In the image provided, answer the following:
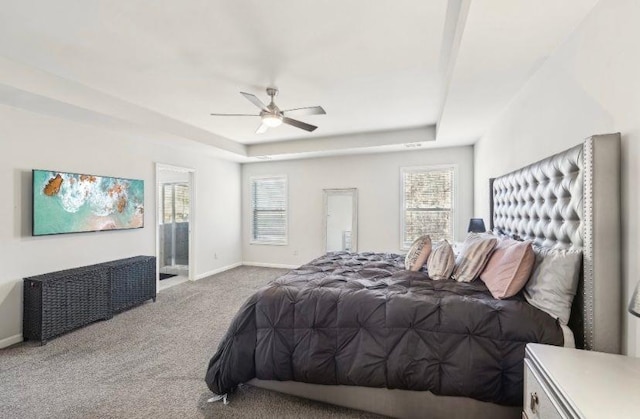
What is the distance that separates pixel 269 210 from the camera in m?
6.65

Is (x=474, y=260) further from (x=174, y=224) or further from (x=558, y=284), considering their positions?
(x=174, y=224)


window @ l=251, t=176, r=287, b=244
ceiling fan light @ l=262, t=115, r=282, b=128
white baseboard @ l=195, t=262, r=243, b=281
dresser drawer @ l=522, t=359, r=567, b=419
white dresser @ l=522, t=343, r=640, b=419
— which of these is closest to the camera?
white dresser @ l=522, t=343, r=640, b=419

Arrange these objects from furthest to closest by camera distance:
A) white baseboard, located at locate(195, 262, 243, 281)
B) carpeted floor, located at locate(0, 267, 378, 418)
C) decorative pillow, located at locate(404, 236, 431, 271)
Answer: white baseboard, located at locate(195, 262, 243, 281)
decorative pillow, located at locate(404, 236, 431, 271)
carpeted floor, located at locate(0, 267, 378, 418)

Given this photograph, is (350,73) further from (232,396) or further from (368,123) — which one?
(232,396)

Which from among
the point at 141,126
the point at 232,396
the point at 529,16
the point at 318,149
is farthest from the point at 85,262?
the point at 529,16

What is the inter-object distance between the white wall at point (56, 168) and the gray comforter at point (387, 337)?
8.78 ft

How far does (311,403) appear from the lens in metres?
2.05

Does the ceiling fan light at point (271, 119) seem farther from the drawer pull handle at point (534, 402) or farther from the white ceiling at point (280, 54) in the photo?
the drawer pull handle at point (534, 402)

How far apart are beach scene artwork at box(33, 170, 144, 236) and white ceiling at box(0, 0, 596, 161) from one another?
2.73 feet

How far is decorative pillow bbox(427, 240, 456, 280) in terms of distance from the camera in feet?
7.83

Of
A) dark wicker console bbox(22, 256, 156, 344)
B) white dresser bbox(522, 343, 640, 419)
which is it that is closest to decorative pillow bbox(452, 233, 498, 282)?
white dresser bbox(522, 343, 640, 419)

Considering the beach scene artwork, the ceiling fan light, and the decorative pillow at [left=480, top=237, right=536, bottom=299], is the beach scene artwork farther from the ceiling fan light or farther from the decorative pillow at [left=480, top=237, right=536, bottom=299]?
the decorative pillow at [left=480, top=237, right=536, bottom=299]

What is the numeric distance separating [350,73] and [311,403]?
2841 mm

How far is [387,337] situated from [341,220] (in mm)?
4218
